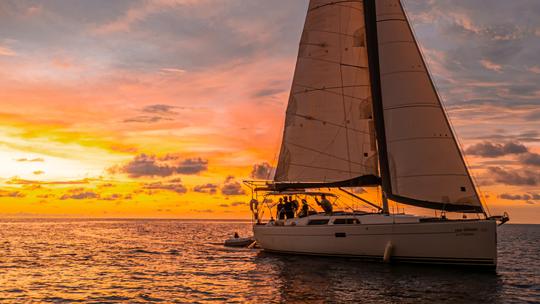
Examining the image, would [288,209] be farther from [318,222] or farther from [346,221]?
[346,221]

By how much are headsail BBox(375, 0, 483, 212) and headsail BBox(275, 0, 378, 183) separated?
2939mm

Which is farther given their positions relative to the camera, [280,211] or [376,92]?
[280,211]

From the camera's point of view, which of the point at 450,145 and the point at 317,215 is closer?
the point at 450,145

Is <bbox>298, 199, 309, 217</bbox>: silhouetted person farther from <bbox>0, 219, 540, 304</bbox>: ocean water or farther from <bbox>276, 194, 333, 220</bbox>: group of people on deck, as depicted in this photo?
<bbox>0, 219, 540, 304</bbox>: ocean water

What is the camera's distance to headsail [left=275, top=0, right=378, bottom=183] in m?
34.9

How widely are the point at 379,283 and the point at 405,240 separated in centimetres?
459

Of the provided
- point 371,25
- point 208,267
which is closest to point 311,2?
point 371,25

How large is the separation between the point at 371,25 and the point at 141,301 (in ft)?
75.5

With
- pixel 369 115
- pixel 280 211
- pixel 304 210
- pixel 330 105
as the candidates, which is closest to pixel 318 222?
pixel 304 210

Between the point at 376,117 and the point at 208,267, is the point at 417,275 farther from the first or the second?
the point at 208,267

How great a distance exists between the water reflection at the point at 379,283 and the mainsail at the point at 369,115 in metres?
4.09

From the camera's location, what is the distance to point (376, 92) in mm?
33094

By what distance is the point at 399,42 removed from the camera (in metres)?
32.0

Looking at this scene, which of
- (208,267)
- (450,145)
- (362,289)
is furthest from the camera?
(208,267)
